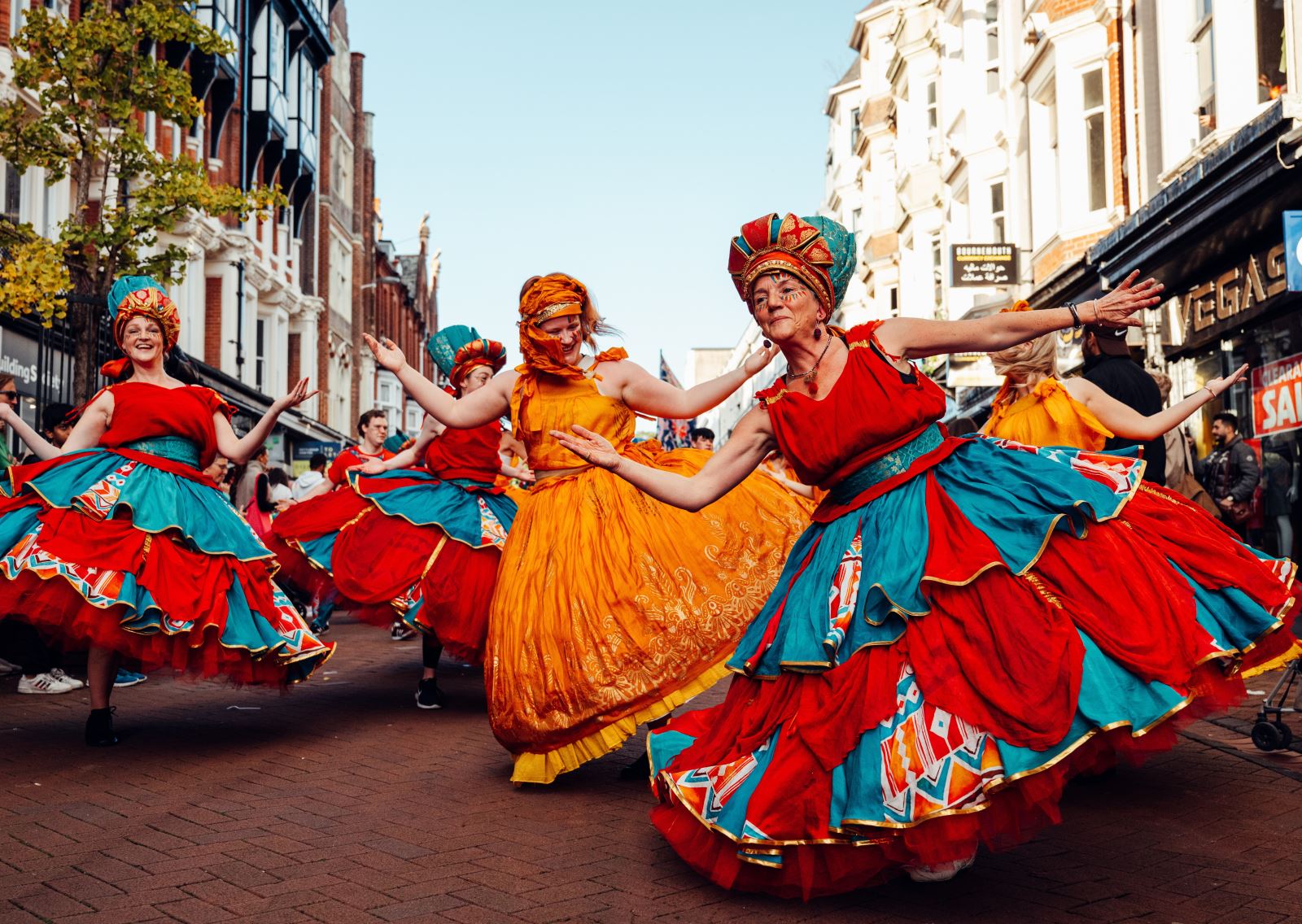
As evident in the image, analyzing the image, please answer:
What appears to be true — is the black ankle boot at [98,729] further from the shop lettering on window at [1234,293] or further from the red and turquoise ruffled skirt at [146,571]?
the shop lettering on window at [1234,293]

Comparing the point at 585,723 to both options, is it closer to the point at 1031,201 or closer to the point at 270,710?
the point at 270,710

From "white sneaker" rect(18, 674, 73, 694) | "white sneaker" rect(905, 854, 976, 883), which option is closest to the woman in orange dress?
"white sneaker" rect(905, 854, 976, 883)

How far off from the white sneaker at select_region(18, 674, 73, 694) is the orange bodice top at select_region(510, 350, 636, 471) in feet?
15.2

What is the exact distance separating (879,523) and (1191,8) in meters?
14.9

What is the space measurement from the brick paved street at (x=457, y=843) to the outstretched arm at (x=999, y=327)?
169 centimetres

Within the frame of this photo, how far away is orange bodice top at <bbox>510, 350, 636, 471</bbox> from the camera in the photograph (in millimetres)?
5719

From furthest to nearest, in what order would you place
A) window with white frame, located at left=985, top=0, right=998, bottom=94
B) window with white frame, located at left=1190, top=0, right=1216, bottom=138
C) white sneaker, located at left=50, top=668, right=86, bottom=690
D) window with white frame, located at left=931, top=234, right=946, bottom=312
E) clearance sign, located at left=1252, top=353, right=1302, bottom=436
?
window with white frame, located at left=931, top=234, right=946, bottom=312 → window with white frame, located at left=985, top=0, right=998, bottom=94 → window with white frame, located at left=1190, top=0, right=1216, bottom=138 → clearance sign, located at left=1252, top=353, right=1302, bottom=436 → white sneaker, located at left=50, top=668, right=86, bottom=690

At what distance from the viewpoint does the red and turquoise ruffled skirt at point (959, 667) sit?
11.1 ft

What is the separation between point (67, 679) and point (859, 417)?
6.83 meters

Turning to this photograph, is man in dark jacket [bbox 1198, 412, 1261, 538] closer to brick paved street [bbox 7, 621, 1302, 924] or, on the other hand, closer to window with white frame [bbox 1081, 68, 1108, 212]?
brick paved street [bbox 7, 621, 1302, 924]

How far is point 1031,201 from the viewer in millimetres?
22484

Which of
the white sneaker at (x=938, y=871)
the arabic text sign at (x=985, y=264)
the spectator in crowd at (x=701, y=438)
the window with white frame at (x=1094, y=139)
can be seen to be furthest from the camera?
the arabic text sign at (x=985, y=264)

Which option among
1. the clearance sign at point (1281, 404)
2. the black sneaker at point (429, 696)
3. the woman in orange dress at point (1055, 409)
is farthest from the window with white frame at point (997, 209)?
the woman in orange dress at point (1055, 409)

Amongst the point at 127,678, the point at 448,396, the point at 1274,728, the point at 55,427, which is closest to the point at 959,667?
the point at 448,396
